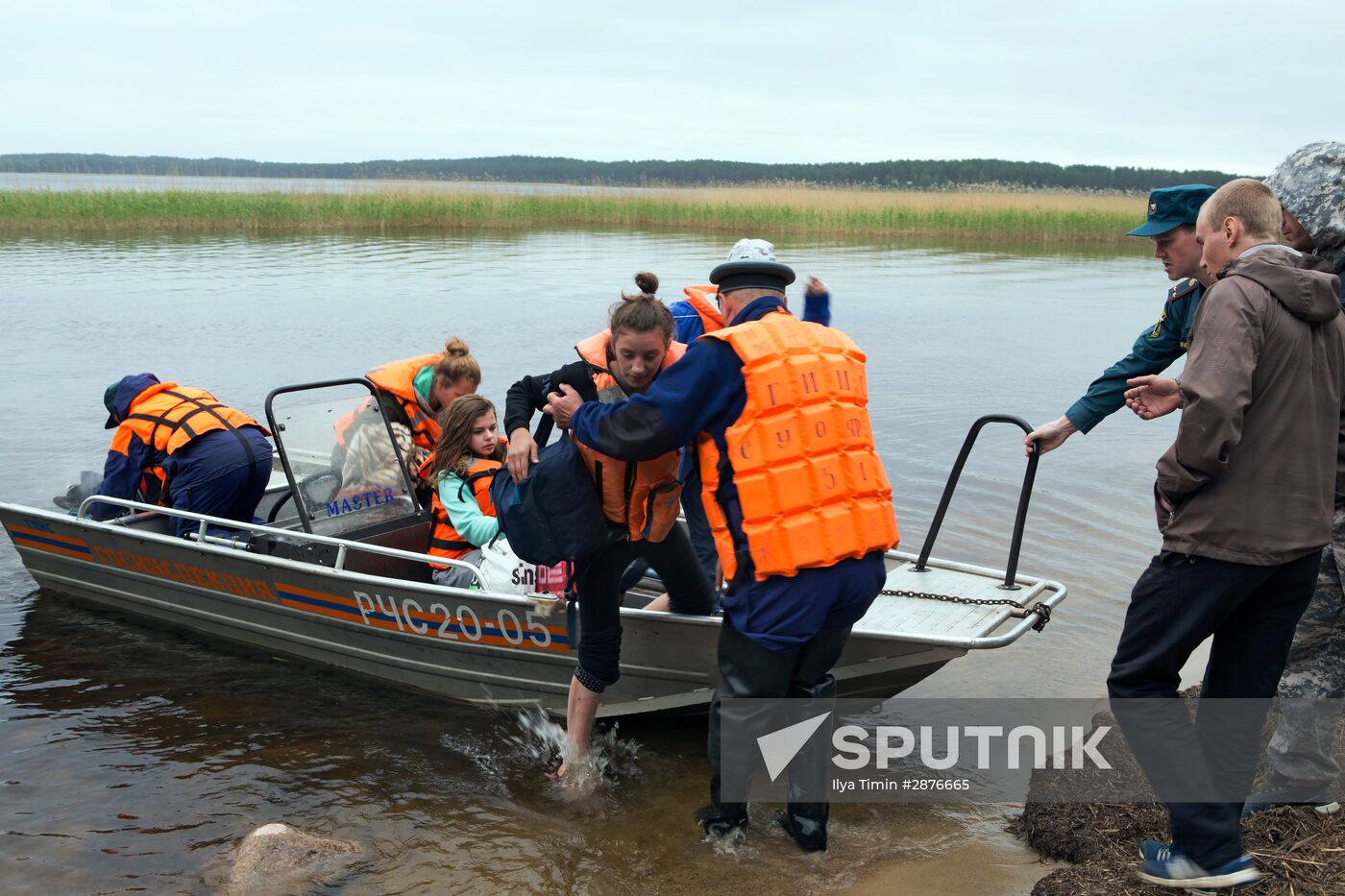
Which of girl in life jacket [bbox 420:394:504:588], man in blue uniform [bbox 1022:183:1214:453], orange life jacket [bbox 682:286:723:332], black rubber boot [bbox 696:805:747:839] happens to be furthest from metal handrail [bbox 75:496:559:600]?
man in blue uniform [bbox 1022:183:1214:453]

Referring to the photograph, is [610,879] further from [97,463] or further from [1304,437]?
[97,463]

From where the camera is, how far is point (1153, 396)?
10.9 feet

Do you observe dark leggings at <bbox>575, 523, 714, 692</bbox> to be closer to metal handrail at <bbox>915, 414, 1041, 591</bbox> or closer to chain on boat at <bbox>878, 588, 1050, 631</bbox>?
chain on boat at <bbox>878, 588, 1050, 631</bbox>

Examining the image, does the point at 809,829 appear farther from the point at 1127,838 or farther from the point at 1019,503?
the point at 1019,503

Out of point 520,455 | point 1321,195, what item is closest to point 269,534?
point 520,455

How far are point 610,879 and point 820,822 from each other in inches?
30.5

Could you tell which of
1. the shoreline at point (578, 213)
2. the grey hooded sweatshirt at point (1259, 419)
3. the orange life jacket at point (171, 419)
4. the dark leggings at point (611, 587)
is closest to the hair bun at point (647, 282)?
the dark leggings at point (611, 587)

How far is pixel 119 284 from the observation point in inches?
783

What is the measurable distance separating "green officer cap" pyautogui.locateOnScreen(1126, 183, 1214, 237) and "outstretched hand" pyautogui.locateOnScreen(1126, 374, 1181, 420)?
0.72 m

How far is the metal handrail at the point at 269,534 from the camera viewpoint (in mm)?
5133

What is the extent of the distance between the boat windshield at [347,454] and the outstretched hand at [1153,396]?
3953 millimetres

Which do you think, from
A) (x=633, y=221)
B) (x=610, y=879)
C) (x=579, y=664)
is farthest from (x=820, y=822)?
(x=633, y=221)

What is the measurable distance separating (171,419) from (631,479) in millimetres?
3403

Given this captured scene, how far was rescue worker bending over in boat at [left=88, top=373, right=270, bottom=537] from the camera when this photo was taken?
19.8 ft
